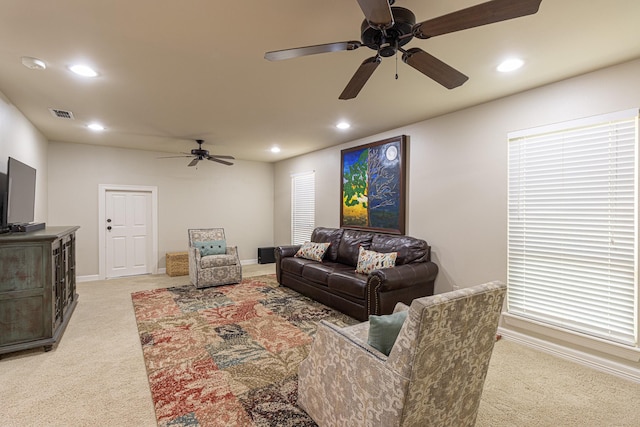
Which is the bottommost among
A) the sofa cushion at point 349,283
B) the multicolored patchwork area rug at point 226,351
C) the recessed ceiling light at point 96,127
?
the multicolored patchwork area rug at point 226,351

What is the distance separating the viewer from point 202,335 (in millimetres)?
3227

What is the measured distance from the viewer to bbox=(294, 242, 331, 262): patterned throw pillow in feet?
16.3

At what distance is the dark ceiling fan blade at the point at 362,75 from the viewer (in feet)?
5.86

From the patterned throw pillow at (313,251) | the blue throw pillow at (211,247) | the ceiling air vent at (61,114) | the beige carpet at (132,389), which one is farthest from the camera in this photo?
the blue throw pillow at (211,247)

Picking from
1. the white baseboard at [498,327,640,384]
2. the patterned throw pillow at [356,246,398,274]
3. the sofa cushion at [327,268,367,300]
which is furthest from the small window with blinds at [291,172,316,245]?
the white baseboard at [498,327,640,384]

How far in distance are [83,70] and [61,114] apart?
1720 millimetres

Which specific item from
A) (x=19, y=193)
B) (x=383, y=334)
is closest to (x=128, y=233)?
(x=19, y=193)

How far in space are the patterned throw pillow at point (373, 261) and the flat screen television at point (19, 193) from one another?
3.74m

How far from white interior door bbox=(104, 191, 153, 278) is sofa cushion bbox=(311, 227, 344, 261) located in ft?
11.7

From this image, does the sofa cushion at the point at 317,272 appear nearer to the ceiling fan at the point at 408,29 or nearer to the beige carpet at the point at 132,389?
the beige carpet at the point at 132,389

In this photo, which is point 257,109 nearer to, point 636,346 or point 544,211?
point 544,211

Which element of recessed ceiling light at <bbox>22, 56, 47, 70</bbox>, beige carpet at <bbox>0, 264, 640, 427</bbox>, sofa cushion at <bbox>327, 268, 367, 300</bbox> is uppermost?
recessed ceiling light at <bbox>22, 56, 47, 70</bbox>

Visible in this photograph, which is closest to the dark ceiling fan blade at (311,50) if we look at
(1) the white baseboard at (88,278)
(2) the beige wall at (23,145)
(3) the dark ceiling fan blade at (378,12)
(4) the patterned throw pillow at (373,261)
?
(3) the dark ceiling fan blade at (378,12)

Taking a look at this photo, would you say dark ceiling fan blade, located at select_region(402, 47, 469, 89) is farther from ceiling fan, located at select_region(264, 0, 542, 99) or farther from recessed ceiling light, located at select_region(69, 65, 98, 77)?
recessed ceiling light, located at select_region(69, 65, 98, 77)
